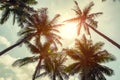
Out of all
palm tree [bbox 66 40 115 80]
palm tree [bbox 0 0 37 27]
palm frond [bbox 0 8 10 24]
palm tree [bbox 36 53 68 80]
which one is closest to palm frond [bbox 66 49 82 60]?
palm tree [bbox 66 40 115 80]

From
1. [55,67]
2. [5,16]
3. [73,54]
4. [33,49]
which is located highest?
[5,16]

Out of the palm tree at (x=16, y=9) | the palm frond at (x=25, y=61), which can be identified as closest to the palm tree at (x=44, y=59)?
the palm frond at (x=25, y=61)

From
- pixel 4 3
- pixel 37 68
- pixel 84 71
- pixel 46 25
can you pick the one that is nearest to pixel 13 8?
pixel 4 3

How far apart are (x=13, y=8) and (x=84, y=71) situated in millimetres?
11945

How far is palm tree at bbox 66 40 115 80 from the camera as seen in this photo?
136ft

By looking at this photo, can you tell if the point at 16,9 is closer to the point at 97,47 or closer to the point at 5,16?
the point at 5,16

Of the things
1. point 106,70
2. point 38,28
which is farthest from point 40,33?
point 106,70

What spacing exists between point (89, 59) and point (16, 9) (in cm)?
1102

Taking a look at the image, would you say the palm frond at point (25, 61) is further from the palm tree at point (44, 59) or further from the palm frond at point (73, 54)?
the palm frond at point (73, 54)

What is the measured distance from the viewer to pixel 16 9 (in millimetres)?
41688

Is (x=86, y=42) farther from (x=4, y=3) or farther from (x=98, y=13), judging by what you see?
(x=4, y=3)

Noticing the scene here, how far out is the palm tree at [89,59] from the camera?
4159 cm

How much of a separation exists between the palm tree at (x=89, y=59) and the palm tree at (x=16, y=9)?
724 centimetres

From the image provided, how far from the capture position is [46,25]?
43.0m
